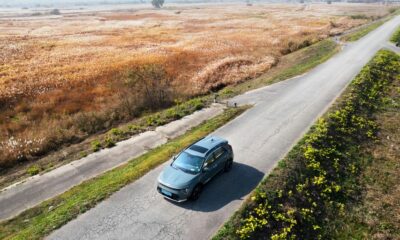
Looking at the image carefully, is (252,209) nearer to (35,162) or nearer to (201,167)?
(201,167)

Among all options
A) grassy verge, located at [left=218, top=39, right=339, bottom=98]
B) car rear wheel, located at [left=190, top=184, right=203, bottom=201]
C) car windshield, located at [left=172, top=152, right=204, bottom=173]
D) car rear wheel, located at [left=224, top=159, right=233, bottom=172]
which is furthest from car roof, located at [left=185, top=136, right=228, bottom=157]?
grassy verge, located at [left=218, top=39, right=339, bottom=98]

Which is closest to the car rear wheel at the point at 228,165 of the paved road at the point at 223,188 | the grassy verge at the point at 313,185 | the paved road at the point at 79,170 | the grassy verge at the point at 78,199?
the paved road at the point at 223,188

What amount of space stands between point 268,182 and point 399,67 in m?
27.3

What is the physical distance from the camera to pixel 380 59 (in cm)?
3575

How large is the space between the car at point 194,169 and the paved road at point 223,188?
1.62ft

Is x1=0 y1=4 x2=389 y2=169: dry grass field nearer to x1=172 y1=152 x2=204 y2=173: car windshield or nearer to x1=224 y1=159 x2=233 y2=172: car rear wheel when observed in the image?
x1=172 y1=152 x2=204 y2=173: car windshield

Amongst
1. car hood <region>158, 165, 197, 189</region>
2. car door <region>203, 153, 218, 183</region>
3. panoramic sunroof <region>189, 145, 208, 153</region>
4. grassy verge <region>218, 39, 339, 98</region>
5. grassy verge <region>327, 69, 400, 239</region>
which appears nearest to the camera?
grassy verge <region>327, 69, 400, 239</region>

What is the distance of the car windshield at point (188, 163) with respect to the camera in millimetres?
14625

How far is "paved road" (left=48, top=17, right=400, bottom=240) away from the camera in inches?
503

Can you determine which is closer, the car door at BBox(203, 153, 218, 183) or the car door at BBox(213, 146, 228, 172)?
the car door at BBox(203, 153, 218, 183)

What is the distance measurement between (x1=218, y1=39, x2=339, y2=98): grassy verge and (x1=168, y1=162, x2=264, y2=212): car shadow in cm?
1405

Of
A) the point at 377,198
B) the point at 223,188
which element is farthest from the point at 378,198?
the point at 223,188

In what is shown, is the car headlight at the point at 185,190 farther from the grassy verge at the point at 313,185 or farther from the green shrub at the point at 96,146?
the green shrub at the point at 96,146

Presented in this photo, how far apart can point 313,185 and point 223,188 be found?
166 inches
